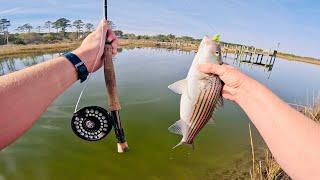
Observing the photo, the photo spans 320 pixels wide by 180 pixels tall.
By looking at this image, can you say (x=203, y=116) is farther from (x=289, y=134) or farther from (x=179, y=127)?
(x=289, y=134)

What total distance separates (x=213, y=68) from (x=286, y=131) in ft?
2.38

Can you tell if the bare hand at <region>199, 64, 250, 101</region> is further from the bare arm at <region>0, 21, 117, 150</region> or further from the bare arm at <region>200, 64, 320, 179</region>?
the bare arm at <region>0, 21, 117, 150</region>

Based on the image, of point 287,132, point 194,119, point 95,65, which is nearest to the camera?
point 287,132

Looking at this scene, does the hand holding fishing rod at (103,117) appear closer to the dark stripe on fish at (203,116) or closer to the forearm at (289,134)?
the dark stripe on fish at (203,116)

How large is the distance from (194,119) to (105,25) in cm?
117

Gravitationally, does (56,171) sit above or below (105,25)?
below

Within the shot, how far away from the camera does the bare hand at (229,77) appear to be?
2.05 metres

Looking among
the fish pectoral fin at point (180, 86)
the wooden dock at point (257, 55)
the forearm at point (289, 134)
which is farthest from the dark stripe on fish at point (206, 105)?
the wooden dock at point (257, 55)

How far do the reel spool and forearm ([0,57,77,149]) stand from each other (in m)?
1.06

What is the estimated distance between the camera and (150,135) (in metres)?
10.0

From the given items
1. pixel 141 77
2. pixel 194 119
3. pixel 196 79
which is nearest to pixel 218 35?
pixel 196 79

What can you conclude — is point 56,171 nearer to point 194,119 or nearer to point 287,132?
point 194,119

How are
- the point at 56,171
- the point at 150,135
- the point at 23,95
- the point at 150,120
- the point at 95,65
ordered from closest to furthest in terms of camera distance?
1. the point at 23,95
2. the point at 95,65
3. the point at 56,171
4. the point at 150,135
5. the point at 150,120

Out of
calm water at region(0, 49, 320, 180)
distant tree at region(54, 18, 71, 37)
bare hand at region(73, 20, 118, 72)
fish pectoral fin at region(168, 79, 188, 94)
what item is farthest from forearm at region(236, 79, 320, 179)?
distant tree at region(54, 18, 71, 37)
